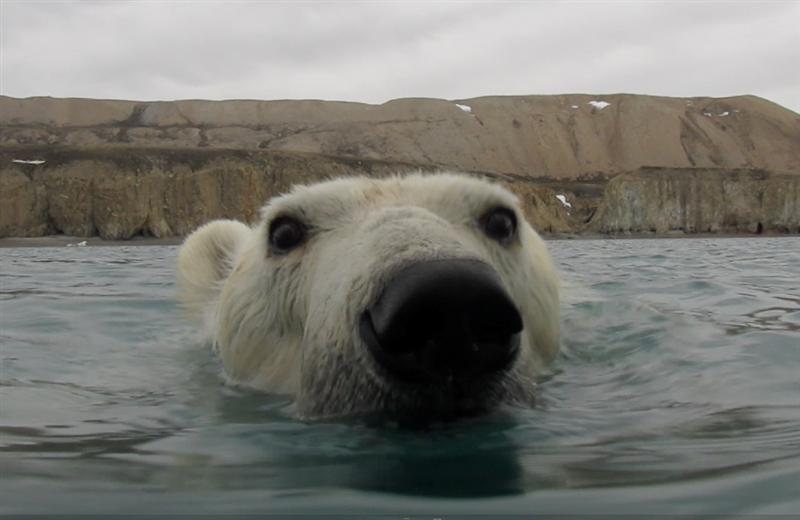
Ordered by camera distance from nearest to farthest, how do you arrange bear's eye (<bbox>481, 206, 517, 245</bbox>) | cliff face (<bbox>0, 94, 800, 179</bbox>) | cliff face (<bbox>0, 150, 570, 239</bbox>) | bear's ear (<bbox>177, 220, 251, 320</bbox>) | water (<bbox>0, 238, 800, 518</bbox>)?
1. water (<bbox>0, 238, 800, 518</bbox>)
2. bear's eye (<bbox>481, 206, 517, 245</bbox>)
3. bear's ear (<bbox>177, 220, 251, 320</bbox>)
4. cliff face (<bbox>0, 150, 570, 239</bbox>)
5. cliff face (<bbox>0, 94, 800, 179</bbox>)

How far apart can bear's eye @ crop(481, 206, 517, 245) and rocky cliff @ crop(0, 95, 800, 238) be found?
161 ft

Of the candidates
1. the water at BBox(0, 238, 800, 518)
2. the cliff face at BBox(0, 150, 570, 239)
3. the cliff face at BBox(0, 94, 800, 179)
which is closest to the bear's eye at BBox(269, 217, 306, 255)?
the water at BBox(0, 238, 800, 518)

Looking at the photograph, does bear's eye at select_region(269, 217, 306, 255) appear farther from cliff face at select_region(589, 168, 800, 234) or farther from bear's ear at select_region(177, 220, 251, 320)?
cliff face at select_region(589, 168, 800, 234)

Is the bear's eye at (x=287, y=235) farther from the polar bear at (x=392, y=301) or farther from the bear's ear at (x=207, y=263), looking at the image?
the bear's ear at (x=207, y=263)

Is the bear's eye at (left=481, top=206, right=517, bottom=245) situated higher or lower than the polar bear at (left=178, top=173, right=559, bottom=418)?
higher

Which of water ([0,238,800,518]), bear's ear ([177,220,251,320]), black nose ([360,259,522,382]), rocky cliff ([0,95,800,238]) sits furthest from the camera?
rocky cliff ([0,95,800,238])

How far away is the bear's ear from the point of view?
5715 millimetres

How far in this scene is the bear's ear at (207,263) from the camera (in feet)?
18.7

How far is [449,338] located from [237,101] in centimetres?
13924

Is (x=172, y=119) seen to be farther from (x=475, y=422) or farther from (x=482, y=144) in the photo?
(x=475, y=422)

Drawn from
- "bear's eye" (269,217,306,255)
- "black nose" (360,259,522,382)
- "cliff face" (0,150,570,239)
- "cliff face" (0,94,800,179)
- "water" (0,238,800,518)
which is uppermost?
"cliff face" (0,94,800,179)

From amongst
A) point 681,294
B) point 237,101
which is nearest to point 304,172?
point 681,294

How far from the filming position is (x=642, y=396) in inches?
157

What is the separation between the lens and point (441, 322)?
8.50ft
